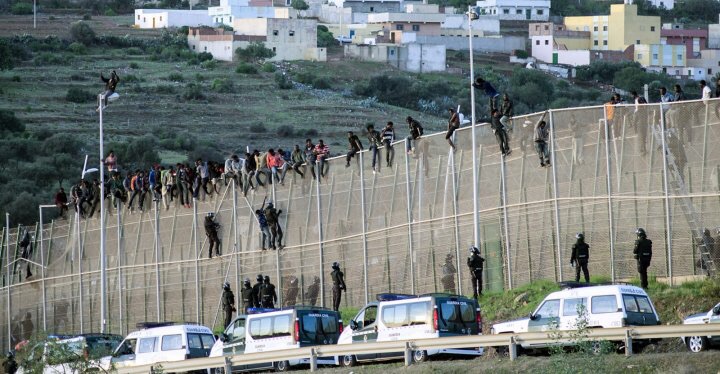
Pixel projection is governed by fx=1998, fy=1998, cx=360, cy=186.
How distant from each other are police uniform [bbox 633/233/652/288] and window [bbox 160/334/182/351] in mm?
10261

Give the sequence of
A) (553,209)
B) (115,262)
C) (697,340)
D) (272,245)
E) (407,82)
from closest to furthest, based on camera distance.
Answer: (697,340) → (553,209) → (272,245) → (115,262) → (407,82)

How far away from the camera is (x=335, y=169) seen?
55656 millimetres

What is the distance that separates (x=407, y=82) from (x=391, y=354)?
13705 centimetres

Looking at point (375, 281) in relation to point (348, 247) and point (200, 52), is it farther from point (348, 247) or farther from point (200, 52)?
point (200, 52)

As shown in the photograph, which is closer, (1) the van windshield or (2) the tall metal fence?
(1) the van windshield

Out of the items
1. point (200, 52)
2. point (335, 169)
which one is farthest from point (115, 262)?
point (200, 52)

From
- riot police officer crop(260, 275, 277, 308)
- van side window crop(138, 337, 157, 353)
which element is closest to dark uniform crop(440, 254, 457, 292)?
riot police officer crop(260, 275, 277, 308)

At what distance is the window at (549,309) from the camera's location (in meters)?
38.4

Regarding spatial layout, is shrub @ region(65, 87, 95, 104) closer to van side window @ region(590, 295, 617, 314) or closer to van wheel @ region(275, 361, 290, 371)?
van wheel @ region(275, 361, 290, 371)

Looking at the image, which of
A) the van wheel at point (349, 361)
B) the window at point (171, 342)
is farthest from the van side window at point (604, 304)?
the window at point (171, 342)

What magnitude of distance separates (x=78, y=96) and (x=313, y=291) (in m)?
97.2

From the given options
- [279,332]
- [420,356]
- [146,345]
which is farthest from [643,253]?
[146,345]

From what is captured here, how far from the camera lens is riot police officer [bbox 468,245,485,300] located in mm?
46906

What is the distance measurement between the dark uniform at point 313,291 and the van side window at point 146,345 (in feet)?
37.0
